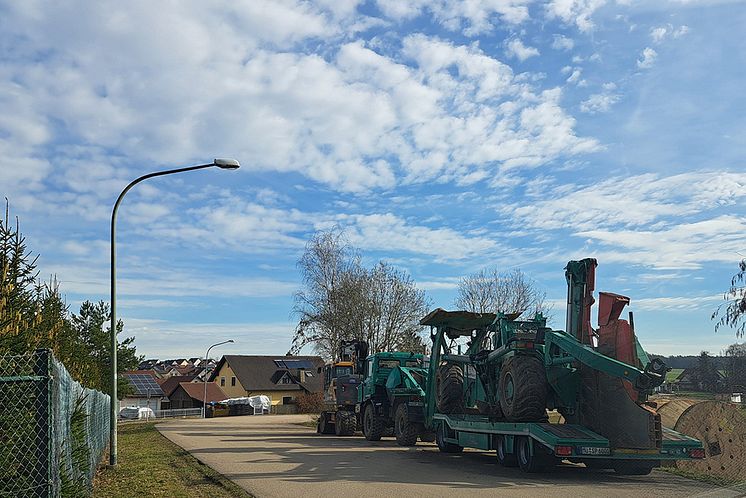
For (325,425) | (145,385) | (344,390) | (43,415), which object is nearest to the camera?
(43,415)

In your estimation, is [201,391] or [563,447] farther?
[201,391]

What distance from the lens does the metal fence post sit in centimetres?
754

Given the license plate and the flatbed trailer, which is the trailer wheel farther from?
the license plate

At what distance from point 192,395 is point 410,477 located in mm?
71625

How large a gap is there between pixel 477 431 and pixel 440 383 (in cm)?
326

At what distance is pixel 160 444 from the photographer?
995 inches

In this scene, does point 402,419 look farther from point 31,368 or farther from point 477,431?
point 31,368

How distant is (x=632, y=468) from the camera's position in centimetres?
1480

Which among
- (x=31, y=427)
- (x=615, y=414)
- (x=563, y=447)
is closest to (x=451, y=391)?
(x=615, y=414)

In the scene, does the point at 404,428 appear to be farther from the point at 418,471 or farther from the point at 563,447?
the point at 563,447

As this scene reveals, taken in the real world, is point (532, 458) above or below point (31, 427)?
below

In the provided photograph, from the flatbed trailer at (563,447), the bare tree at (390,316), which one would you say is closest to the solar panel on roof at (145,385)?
the bare tree at (390,316)

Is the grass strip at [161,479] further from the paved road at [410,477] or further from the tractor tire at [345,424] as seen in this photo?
the tractor tire at [345,424]

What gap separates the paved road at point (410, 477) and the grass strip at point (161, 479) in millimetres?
371
